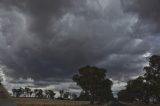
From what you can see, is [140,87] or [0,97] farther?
[140,87]

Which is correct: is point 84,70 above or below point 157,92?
above

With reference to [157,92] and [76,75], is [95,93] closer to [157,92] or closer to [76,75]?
[76,75]

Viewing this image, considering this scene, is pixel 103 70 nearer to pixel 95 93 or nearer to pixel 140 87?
pixel 95 93

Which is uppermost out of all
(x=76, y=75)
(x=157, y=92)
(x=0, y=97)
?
(x=76, y=75)

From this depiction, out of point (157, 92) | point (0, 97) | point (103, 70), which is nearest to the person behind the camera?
point (0, 97)

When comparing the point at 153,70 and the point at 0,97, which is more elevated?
the point at 153,70

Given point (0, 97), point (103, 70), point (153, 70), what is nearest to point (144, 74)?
point (153, 70)

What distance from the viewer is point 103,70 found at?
368ft

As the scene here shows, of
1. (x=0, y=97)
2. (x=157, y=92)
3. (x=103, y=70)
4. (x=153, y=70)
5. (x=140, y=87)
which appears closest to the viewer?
(x=0, y=97)

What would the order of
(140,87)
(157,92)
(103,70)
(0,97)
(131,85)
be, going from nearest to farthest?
(0,97) < (157,92) < (103,70) < (140,87) < (131,85)

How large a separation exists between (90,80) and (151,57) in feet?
75.0

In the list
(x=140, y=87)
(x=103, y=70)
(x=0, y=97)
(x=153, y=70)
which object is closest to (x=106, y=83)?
(x=103, y=70)

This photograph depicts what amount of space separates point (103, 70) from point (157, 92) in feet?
67.7

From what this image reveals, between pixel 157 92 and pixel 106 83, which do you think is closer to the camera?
pixel 157 92
